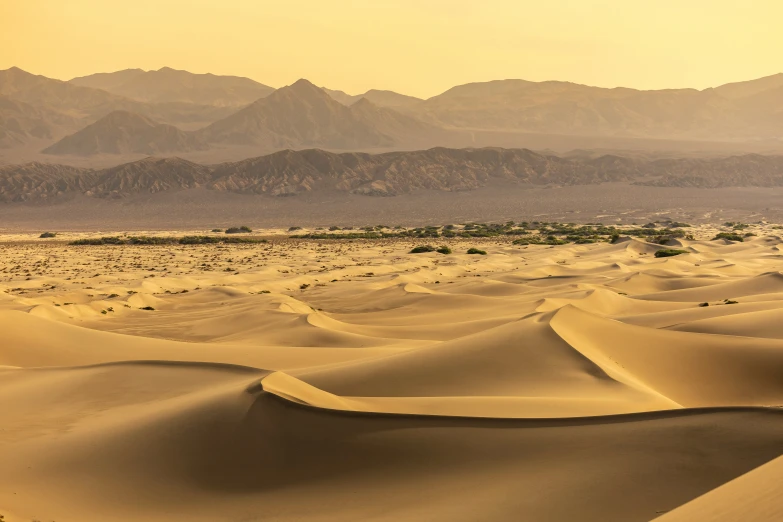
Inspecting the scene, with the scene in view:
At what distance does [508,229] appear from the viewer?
73875mm

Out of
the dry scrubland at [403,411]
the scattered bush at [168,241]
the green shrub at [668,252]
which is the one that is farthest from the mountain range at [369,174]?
the dry scrubland at [403,411]

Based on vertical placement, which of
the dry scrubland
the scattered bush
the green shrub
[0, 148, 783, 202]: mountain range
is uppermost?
[0, 148, 783, 202]: mountain range

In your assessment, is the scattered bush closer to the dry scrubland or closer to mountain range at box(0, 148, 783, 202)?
the dry scrubland

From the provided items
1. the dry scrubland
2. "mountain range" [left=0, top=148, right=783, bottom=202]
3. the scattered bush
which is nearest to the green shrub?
the dry scrubland

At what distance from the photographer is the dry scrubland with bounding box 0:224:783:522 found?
7.61m

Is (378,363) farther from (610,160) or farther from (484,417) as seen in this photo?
(610,160)

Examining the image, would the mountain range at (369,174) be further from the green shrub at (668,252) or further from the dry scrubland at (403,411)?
the dry scrubland at (403,411)

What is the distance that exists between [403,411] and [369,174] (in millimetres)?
126995

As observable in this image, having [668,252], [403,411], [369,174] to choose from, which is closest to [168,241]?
[668,252]

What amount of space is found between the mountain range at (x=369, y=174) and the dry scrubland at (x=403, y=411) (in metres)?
106

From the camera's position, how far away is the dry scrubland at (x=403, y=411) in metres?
7.61

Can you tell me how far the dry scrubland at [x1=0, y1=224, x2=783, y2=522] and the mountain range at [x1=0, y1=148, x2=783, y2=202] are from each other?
347 ft

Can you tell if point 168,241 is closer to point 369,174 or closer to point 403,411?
point 403,411

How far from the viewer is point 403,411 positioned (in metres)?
9.71
